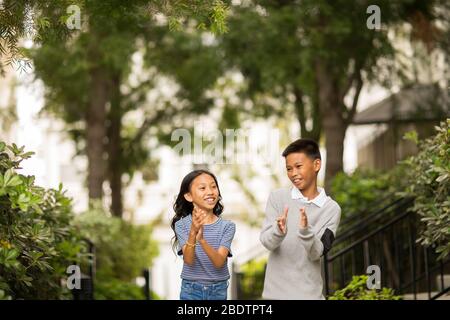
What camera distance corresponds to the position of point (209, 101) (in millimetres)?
22328

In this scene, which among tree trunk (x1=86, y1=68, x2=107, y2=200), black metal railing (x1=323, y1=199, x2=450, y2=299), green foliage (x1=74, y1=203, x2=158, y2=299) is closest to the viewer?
black metal railing (x1=323, y1=199, x2=450, y2=299)

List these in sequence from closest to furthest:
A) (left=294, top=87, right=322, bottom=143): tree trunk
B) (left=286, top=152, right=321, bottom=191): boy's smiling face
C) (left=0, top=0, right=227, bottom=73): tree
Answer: (left=286, top=152, right=321, bottom=191): boy's smiling face < (left=0, top=0, right=227, bottom=73): tree < (left=294, top=87, right=322, bottom=143): tree trunk

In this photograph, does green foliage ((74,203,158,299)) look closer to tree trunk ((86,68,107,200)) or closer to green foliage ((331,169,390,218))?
tree trunk ((86,68,107,200))

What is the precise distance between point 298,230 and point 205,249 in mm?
584

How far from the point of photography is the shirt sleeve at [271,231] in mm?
5438

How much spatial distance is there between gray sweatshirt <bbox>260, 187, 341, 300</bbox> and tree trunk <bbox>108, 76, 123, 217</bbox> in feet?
52.0

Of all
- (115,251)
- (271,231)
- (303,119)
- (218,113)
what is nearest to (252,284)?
(115,251)

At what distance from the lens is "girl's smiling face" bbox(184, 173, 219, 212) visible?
5.61 metres

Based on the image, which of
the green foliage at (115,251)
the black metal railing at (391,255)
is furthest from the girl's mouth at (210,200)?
the green foliage at (115,251)

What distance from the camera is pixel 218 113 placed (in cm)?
2345

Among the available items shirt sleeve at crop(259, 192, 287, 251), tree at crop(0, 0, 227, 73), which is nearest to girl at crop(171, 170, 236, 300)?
shirt sleeve at crop(259, 192, 287, 251)
